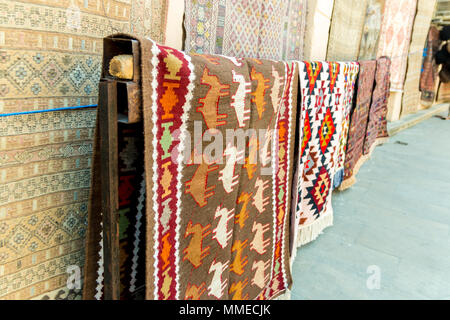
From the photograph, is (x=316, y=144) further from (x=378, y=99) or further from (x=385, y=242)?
(x=378, y=99)

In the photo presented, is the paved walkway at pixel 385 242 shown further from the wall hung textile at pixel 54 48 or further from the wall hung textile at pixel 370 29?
the wall hung textile at pixel 54 48

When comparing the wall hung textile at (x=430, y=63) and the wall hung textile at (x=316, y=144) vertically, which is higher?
the wall hung textile at (x=430, y=63)

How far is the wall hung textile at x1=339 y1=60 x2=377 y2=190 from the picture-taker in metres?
2.79

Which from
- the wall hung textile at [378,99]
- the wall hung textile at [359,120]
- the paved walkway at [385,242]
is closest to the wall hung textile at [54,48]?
the paved walkway at [385,242]

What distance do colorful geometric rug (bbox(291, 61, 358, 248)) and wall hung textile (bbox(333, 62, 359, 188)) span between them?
0.07 feet

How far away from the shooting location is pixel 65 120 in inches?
39.6

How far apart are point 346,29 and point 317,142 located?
163 cm

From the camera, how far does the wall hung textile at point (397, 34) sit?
489 centimetres

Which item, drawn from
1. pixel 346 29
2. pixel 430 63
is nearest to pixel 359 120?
pixel 346 29

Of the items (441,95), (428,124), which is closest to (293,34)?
(428,124)

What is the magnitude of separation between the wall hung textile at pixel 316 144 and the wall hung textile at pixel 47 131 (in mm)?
1014

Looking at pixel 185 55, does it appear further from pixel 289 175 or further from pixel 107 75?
pixel 289 175

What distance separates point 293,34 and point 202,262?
5.56ft

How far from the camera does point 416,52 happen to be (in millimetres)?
6340
